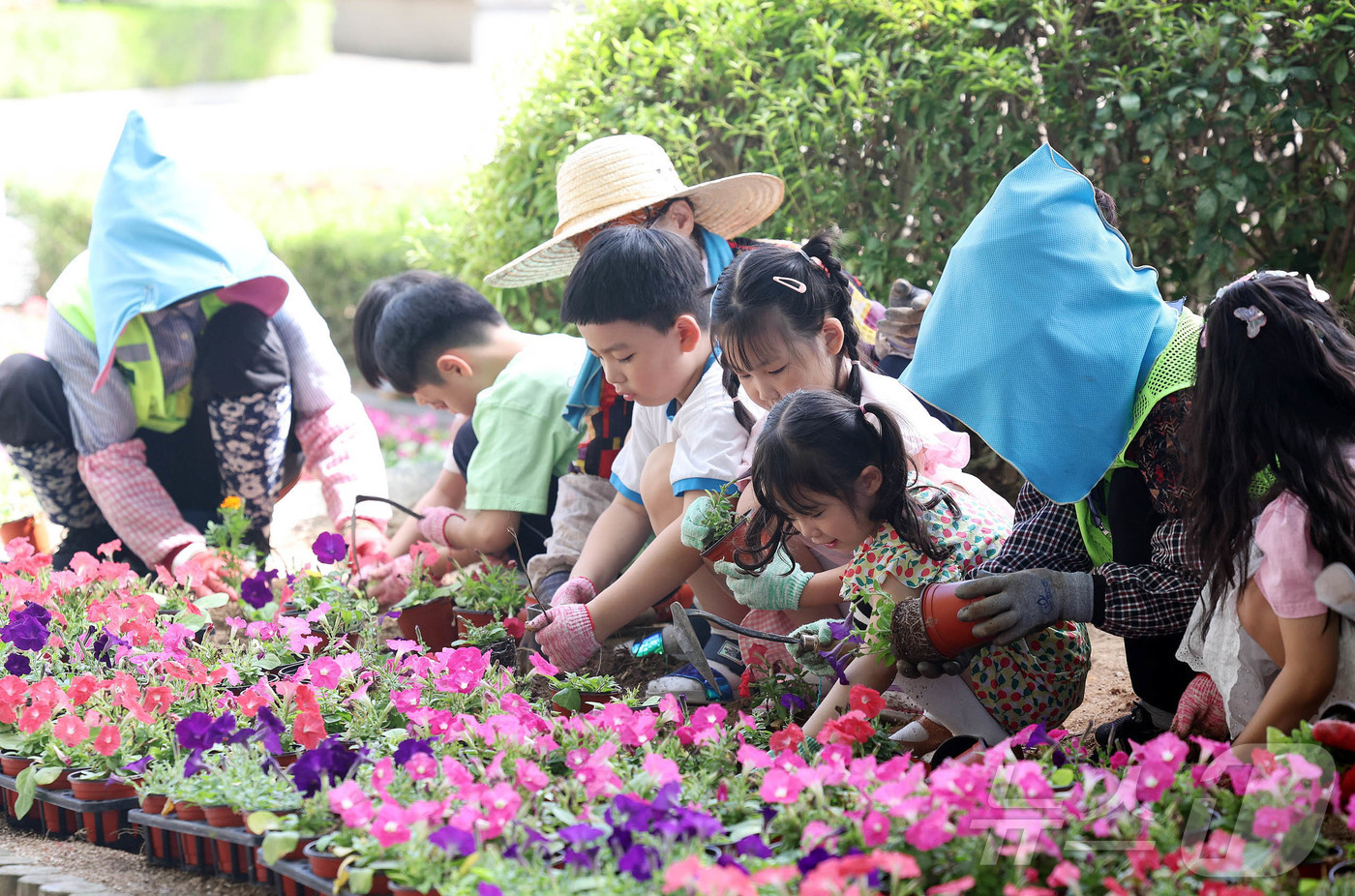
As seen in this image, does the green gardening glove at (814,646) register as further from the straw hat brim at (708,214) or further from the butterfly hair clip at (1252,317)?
the straw hat brim at (708,214)

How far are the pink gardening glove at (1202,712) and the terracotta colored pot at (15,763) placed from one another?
199 centimetres

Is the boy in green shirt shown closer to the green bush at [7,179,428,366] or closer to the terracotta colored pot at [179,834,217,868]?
the terracotta colored pot at [179,834,217,868]

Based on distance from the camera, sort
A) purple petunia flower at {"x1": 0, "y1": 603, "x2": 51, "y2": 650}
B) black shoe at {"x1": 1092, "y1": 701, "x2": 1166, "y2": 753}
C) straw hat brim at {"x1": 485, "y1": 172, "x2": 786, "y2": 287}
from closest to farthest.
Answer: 1. black shoe at {"x1": 1092, "y1": 701, "x2": 1166, "y2": 753}
2. purple petunia flower at {"x1": 0, "y1": 603, "x2": 51, "y2": 650}
3. straw hat brim at {"x1": 485, "y1": 172, "x2": 786, "y2": 287}

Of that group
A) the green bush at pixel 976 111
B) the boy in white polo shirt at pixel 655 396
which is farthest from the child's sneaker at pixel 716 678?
the green bush at pixel 976 111

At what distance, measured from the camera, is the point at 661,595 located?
7.94 ft

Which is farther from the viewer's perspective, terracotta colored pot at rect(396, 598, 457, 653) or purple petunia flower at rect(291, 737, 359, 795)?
terracotta colored pot at rect(396, 598, 457, 653)

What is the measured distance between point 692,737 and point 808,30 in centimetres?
236

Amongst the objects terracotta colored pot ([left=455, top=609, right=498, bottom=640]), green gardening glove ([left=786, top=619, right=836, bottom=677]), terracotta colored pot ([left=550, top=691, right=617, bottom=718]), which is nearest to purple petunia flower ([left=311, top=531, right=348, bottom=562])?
terracotta colored pot ([left=455, top=609, right=498, bottom=640])

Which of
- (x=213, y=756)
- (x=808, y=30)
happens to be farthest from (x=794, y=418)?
(x=808, y=30)

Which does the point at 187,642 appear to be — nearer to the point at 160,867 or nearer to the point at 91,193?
the point at 160,867

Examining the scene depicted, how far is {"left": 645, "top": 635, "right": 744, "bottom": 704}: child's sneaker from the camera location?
7.80 ft

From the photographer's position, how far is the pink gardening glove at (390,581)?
290 centimetres

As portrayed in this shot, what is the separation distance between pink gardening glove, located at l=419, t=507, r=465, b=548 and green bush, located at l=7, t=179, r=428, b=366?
355 cm

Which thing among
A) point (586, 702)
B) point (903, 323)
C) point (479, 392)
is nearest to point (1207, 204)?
point (903, 323)
